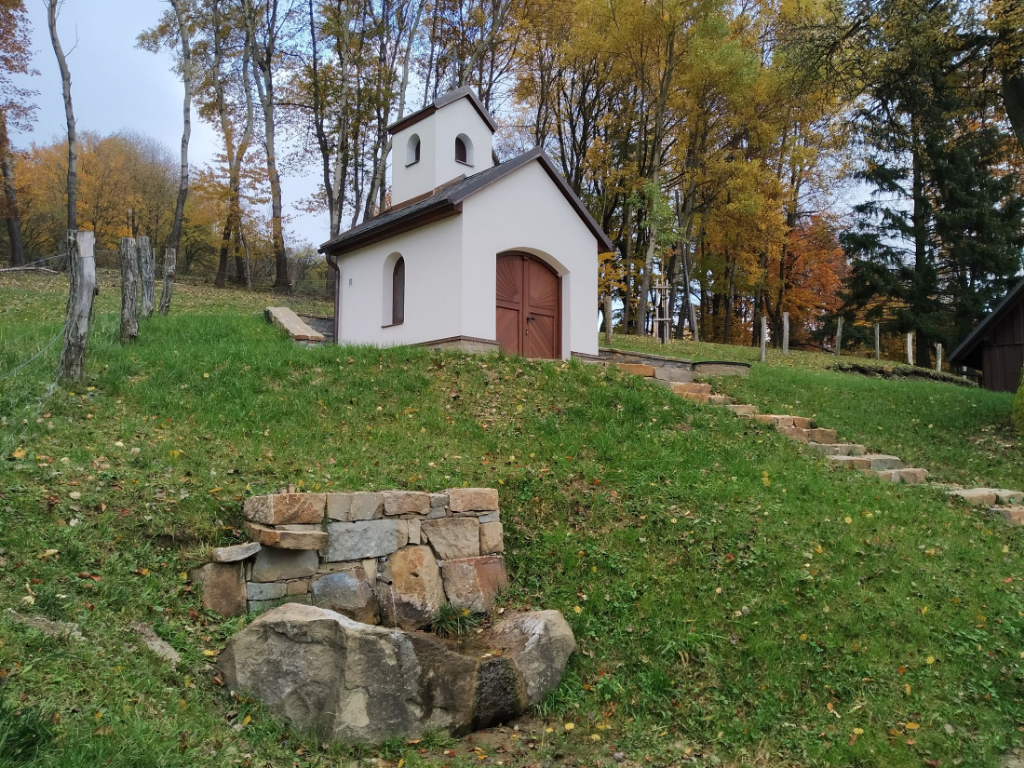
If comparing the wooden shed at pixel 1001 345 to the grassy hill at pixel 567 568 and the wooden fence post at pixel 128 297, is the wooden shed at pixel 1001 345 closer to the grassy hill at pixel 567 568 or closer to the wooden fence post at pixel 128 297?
the grassy hill at pixel 567 568

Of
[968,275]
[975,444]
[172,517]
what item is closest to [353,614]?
[172,517]

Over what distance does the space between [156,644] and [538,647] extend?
8.73 feet

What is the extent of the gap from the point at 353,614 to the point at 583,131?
26170 millimetres

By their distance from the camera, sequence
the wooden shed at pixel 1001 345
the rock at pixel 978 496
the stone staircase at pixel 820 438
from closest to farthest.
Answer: the rock at pixel 978 496, the stone staircase at pixel 820 438, the wooden shed at pixel 1001 345

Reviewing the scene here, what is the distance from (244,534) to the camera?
5.54 m

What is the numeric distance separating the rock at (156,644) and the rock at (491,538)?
2702mm

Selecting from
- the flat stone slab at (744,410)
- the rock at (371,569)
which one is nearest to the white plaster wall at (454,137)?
the flat stone slab at (744,410)

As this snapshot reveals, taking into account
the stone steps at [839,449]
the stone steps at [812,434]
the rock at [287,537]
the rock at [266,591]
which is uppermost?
the stone steps at [812,434]

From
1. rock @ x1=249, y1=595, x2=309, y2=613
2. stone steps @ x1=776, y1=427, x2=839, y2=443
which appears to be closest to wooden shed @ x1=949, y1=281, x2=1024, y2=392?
stone steps @ x1=776, y1=427, x2=839, y2=443

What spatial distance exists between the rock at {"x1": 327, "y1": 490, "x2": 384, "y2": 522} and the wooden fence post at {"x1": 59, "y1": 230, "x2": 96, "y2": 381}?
14.7 ft

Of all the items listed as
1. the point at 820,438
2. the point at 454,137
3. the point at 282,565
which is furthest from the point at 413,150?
the point at 282,565

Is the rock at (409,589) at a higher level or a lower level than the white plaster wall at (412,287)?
lower

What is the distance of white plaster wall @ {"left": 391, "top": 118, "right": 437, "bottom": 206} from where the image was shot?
50.6 ft

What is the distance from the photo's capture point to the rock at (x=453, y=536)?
608 centimetres
